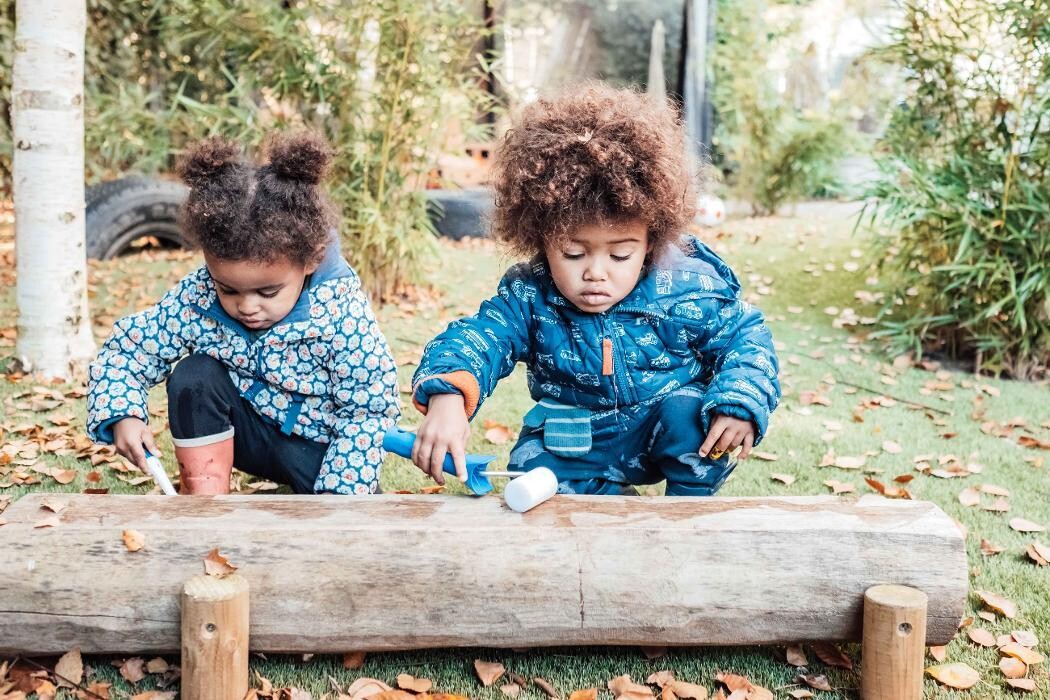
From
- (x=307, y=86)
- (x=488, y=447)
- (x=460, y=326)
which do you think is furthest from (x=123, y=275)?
(x=460, y=326)

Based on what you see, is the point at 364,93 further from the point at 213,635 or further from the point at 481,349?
the point at 213,635

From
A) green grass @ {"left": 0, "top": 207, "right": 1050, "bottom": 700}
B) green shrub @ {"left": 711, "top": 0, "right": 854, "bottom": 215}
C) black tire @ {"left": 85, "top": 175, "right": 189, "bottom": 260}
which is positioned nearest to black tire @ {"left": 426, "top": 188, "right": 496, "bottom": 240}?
green grass @ {"left": 0, "top": 207, "right": 1050, "bottom": 700}

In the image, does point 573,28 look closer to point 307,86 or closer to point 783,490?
point 307,86

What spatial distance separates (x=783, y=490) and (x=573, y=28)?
9250 millimetres

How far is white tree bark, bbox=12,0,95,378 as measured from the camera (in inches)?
159

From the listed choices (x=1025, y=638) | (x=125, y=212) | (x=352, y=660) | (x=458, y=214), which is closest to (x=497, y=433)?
(x=352, y=660)

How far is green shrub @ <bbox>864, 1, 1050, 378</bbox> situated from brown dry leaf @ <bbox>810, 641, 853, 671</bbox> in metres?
3.20

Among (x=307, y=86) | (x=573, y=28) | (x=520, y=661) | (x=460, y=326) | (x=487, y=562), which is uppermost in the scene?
(x=573, y=28)

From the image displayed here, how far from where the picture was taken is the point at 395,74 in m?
5.86

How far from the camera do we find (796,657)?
223 centimetres

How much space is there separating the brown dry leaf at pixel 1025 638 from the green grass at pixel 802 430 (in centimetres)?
3

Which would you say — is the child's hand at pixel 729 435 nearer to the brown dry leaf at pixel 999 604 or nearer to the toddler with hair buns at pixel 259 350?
the brown dry leaf at pixel 999 604

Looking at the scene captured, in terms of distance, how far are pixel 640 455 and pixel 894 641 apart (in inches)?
38.0

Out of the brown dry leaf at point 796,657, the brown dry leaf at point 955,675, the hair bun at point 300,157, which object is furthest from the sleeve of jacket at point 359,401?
the brown dry leaf at point 955,675
